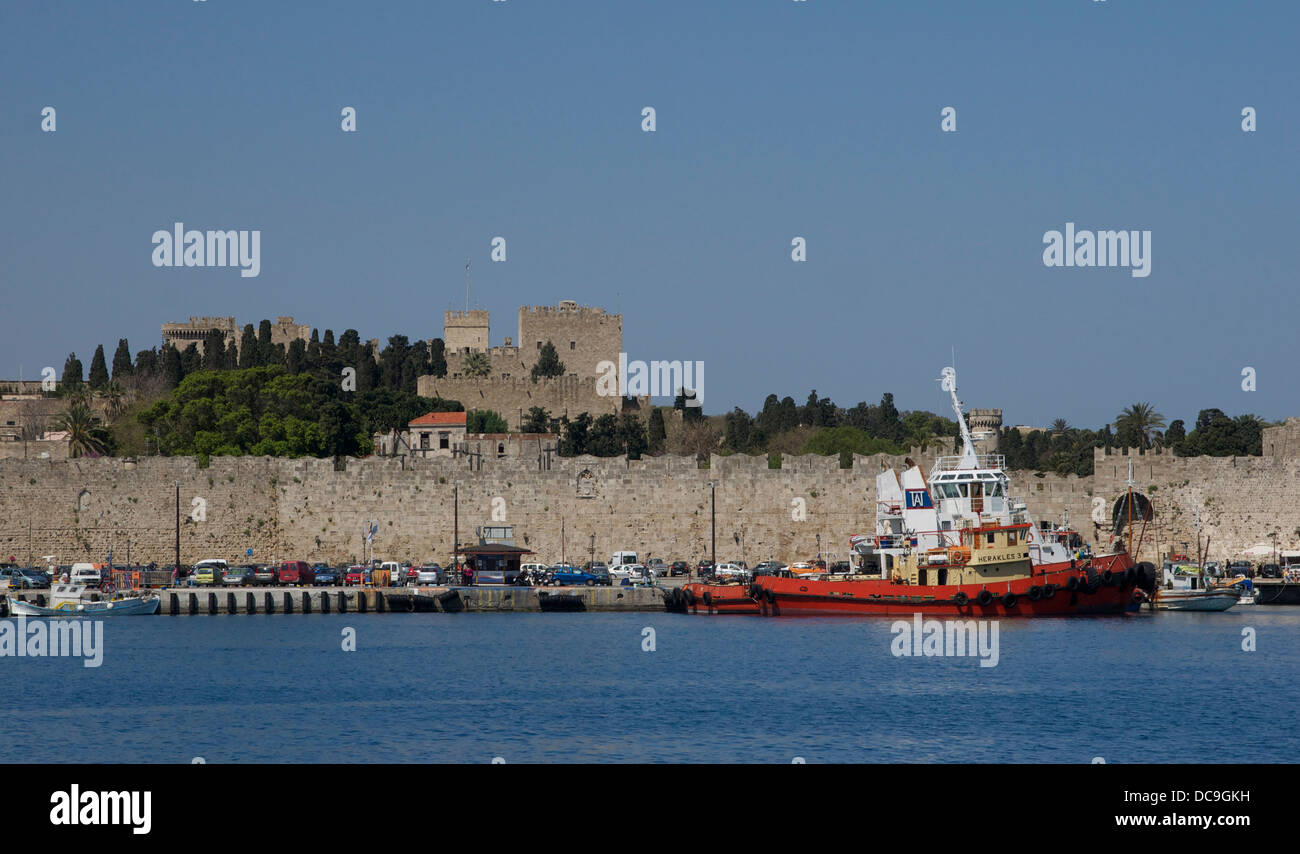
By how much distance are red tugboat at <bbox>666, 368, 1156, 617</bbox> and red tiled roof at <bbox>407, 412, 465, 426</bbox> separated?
34981 mm

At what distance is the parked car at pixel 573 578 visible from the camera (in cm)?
4886

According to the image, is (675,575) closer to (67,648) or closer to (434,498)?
(434,498)

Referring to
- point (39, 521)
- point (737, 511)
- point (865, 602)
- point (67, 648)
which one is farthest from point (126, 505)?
point (865, 602)

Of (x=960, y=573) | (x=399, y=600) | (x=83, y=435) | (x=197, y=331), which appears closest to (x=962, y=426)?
(x=960, y=573)

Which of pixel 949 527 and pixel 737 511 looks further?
pixel 737 511

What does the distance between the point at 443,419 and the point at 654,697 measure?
170 ft

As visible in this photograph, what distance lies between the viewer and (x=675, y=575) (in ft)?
169

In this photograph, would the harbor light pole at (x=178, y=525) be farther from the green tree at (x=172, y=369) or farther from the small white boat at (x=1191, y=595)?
the green tree at (x=172, y=369)

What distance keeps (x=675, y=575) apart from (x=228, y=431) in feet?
66.7

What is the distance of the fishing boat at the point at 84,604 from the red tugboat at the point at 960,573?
15.5m

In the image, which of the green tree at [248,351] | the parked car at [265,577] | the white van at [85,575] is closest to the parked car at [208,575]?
the parked car at [265,577]

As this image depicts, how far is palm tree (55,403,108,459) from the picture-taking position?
60.3 m
